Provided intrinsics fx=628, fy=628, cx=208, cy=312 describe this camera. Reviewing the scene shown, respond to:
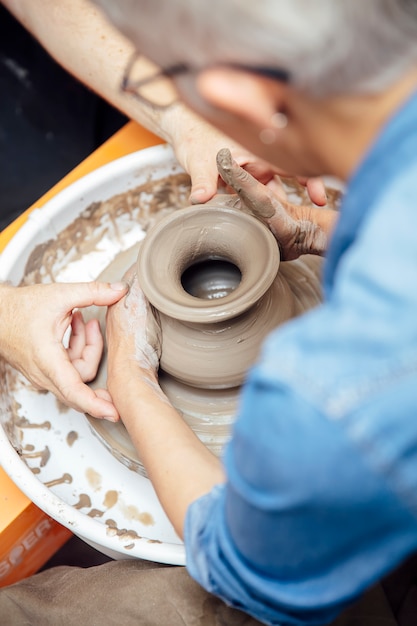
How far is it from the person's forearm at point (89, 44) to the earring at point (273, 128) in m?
1.12

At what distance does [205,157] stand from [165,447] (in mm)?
843

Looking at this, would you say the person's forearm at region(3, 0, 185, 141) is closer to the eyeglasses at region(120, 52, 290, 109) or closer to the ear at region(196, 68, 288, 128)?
the eyeglasses at region(120, 52, 290, 109)

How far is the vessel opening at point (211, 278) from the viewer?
1524mm

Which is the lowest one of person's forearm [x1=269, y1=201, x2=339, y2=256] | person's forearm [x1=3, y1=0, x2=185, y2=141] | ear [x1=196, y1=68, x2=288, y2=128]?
person's forearm [x1=269, y1=201, x2=339, y2=256]

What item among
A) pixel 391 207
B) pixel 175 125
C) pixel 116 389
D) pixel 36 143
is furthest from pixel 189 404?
pixel 36 143

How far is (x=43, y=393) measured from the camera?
1676mm

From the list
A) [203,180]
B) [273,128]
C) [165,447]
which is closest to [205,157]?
[203,180]

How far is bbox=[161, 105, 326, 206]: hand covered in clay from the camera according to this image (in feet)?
5.20

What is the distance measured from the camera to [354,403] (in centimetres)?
57

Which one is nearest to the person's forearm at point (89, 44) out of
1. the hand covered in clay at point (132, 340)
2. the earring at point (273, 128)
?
the hand covered in clay at point (132, 340)

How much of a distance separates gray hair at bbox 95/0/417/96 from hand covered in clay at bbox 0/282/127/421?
2.80 ft

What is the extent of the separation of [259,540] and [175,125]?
1268mm

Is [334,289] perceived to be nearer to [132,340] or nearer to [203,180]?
[132,340]

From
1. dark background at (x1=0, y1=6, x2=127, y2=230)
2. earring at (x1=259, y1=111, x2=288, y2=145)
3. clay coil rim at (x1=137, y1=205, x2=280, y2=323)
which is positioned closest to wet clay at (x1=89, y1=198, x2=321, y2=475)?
clay coil rim at (x1=137, y1=205, x2=280, y2=323)
